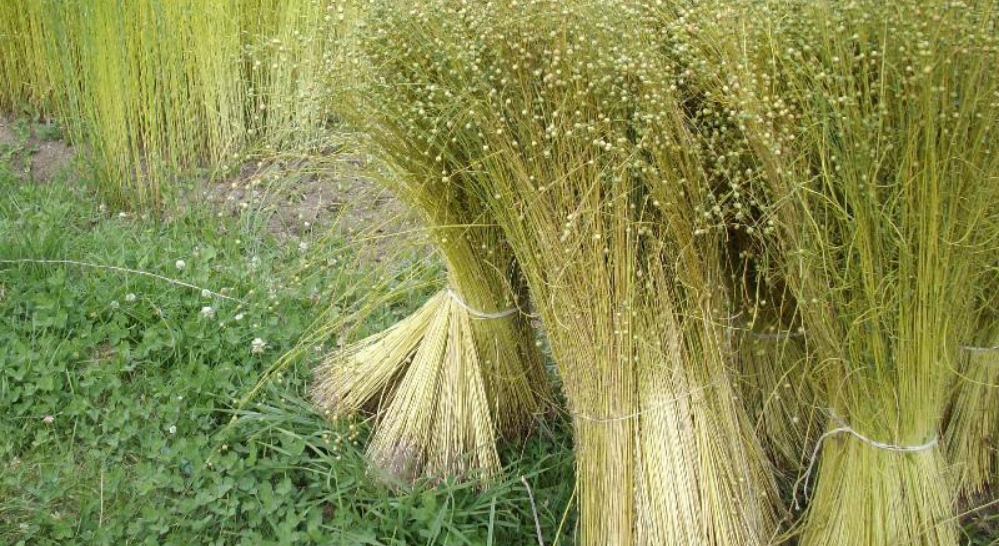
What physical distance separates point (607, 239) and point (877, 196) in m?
0.48

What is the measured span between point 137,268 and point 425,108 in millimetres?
1497

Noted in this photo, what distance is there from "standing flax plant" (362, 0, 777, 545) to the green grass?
437 millimetres

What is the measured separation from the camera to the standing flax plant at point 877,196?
168cm

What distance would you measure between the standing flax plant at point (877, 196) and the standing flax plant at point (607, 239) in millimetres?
156

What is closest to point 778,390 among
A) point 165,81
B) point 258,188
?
point 258,188

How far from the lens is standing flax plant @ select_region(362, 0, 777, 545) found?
1921mm

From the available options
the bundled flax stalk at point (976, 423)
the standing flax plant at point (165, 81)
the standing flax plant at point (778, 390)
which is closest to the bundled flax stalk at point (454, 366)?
the standing flax plant at point (778, 390)

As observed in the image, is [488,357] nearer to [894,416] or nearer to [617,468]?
[617,468]

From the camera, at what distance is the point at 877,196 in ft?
5.89

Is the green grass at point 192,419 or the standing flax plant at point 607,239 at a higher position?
the standing flax plant at point 607,239

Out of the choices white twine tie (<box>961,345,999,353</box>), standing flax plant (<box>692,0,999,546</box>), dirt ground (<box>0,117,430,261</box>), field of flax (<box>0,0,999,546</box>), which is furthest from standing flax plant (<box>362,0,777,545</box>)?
dirt ground (<box>0,117,430,261</box>)

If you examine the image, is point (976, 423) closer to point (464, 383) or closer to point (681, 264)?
point (681, 264)

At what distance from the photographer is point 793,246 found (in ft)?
6.20

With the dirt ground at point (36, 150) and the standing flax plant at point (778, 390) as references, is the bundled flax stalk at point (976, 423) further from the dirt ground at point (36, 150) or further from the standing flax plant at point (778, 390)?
the dirt ground at point (36, 150)
